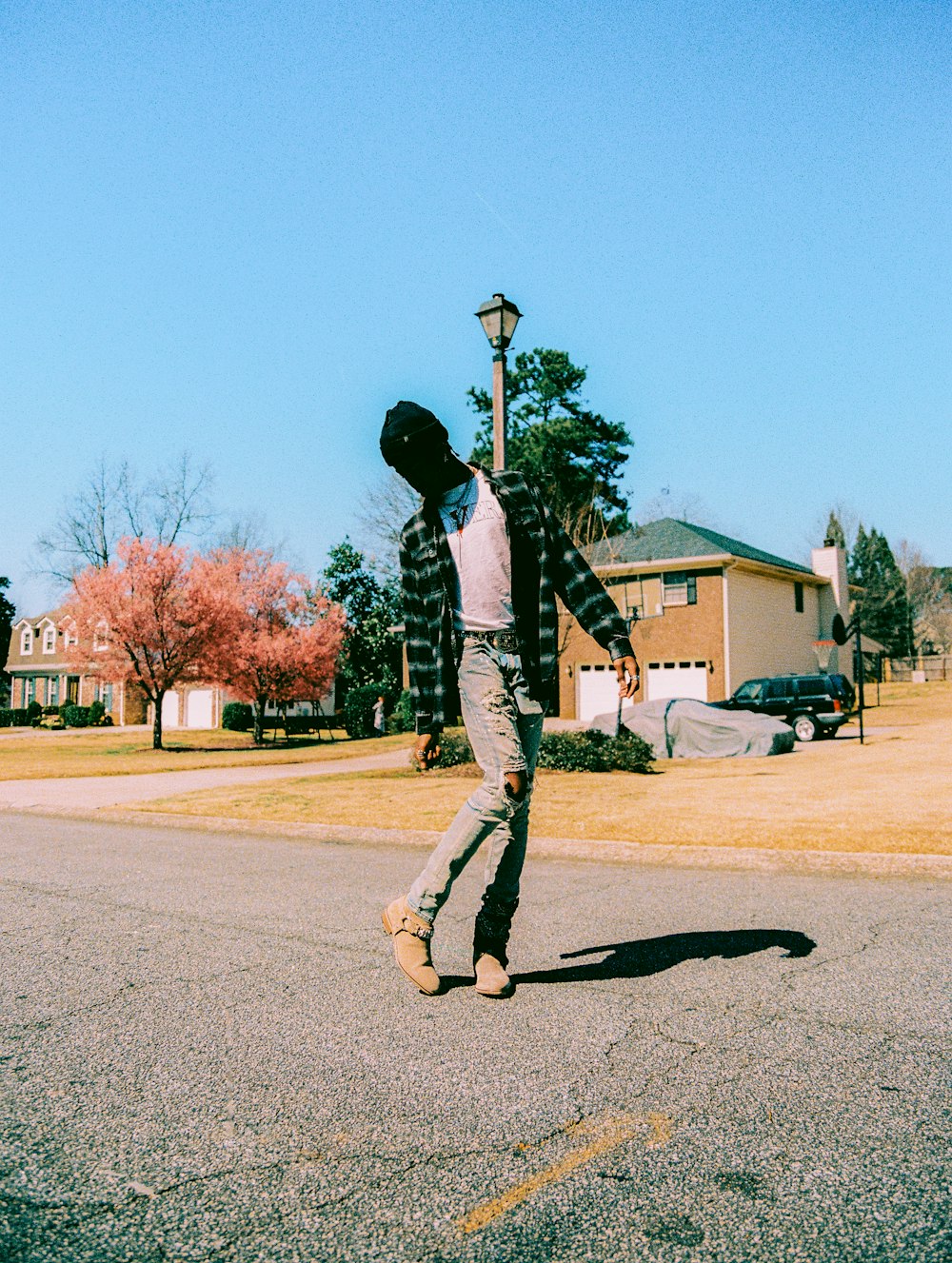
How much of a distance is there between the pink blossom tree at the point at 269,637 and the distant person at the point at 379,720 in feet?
6.99

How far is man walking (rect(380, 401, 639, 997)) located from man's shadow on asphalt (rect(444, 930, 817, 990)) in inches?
10.6

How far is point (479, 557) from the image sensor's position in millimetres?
3604

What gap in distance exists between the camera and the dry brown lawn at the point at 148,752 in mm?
20984

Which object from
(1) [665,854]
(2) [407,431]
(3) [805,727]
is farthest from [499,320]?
(3) [805,727]

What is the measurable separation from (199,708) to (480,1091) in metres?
45.9

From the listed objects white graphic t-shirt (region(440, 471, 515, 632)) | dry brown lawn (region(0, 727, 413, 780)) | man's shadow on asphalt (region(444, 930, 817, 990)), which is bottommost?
dry brown lawn (region(0, 727, 413, 780))

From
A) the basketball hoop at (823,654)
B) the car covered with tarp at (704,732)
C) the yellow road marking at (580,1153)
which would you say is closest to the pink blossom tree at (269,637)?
the car covered with tarp at (704,732)

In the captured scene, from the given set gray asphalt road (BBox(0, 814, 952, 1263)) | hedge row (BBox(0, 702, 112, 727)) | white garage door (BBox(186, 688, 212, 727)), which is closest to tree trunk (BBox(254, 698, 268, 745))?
white garage door (BBox(186, 688, 212, 727))

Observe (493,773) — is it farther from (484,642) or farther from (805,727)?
(805,727)

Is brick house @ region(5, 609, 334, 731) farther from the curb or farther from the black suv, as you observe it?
the curb

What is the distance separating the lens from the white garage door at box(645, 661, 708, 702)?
30875mm

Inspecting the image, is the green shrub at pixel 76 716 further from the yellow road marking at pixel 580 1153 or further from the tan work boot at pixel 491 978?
the yellow road marking at pixel 580 1153

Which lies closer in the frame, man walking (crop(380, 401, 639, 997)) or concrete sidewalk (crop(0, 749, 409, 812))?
man walking (crop(380, 401, 639, 997))

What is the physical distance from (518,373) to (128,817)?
137 feet
